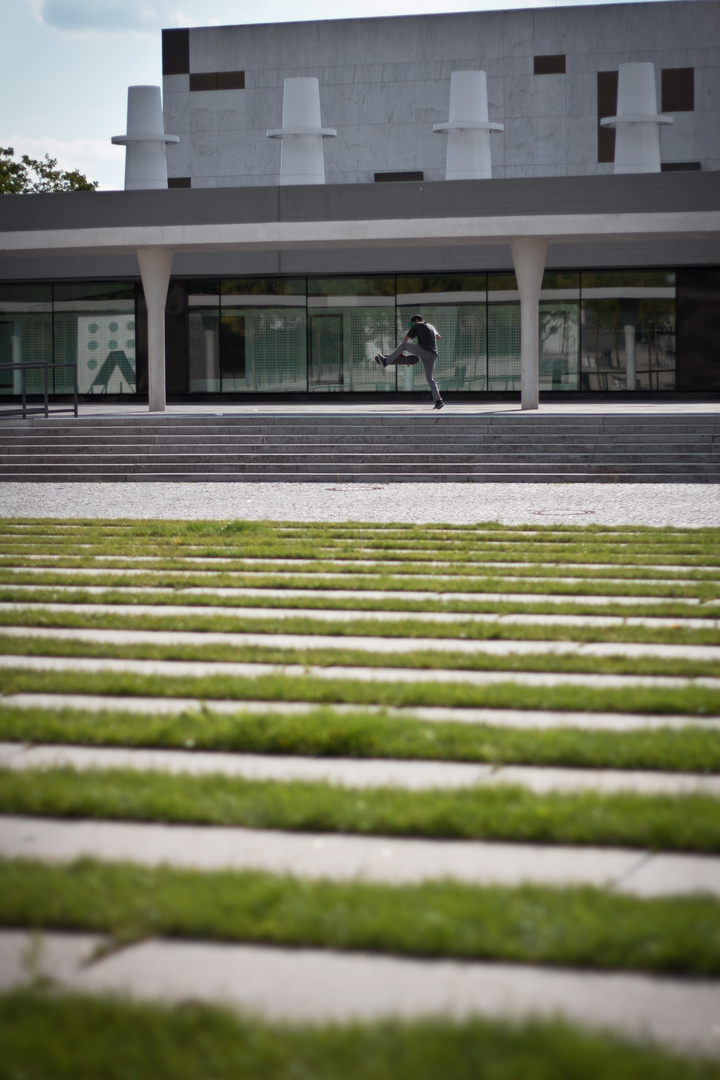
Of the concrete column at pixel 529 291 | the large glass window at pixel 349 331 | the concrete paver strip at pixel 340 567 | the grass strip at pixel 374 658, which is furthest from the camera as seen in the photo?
the large glass window at pixel 349 331

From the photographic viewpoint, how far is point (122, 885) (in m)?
3.55

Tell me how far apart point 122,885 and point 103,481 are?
55.2 ft

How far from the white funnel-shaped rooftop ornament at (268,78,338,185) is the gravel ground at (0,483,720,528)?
48.0 feet

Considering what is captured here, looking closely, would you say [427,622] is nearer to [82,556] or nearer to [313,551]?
[313,551]

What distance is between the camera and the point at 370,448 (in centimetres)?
2048

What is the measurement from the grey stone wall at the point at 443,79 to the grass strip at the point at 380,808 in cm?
3875

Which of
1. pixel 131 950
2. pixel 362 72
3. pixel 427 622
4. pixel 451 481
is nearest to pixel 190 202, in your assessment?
pixel 451 481

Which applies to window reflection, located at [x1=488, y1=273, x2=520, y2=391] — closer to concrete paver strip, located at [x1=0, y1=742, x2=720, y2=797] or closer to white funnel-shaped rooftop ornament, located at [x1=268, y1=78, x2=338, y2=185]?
white funnel-shaped rooftop ornament, located at [x1=268, y1=78, x2=338, y2=185]

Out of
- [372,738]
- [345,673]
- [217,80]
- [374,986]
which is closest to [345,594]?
[345,673]

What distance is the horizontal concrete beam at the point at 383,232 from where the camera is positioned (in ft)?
81.8

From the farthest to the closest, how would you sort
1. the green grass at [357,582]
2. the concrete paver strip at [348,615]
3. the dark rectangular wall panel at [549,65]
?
the dark rectangular wall panel at [549,65], the green grass at [357,582], the concrete paver strip at [348,615]

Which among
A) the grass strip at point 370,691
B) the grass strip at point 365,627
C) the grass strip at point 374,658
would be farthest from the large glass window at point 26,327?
the grass strip at point 370,691

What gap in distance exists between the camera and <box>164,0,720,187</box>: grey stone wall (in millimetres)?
40125

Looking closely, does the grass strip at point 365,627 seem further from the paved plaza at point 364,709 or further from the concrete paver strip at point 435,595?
the concrete paver strip at point 435,595
